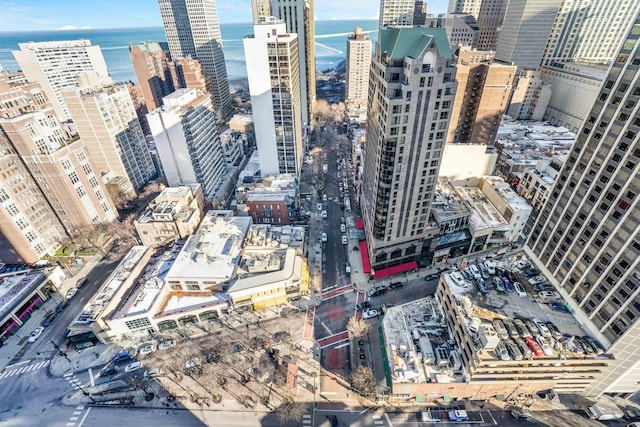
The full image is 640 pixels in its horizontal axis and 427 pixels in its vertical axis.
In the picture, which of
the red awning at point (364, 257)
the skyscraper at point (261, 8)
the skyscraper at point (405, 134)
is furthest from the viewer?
the skyscraper at point (261, 8)

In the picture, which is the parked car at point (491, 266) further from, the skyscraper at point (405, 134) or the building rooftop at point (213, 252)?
the building rooftop at point (213, 252)

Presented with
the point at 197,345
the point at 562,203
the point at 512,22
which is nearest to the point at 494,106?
the point at 562,203

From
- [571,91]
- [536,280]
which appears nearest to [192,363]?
[536,280]

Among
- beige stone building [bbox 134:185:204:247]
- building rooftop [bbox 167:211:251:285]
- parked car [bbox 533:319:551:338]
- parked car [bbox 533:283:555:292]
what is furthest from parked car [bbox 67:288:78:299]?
parked car [bbox 533:283:555:292]

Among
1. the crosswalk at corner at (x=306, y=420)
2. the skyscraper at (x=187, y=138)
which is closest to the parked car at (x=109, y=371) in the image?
the crosswalk at corner at (x=306, y=420)

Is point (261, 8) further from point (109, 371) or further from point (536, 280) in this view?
point (536, 280)

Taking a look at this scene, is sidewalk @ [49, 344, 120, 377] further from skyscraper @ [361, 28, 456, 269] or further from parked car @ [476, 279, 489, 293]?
parked car @ [476, 279, 489, 293]
